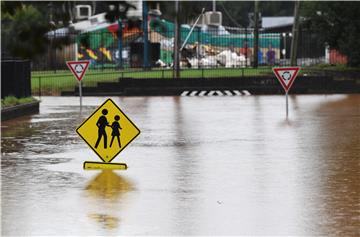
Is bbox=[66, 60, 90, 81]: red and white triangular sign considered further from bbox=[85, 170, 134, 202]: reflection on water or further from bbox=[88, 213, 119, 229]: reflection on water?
bbox=[88, 213, 119, 229]: reflection on water

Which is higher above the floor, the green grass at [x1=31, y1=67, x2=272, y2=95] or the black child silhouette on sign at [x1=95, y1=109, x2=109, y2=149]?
the black child silhouette on sign at [x1=95, y1=109, x2=109, y2=149]

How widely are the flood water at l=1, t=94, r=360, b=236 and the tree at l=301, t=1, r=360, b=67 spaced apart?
69.6ft

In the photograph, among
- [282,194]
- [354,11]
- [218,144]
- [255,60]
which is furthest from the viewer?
[255,60]

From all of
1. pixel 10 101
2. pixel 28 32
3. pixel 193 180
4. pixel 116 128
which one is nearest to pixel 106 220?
pixel 193 180

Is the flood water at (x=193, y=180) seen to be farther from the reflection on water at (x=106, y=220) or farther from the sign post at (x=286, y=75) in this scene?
the sign post at (x=286, y=75)

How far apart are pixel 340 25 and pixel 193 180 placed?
3914 centimetres

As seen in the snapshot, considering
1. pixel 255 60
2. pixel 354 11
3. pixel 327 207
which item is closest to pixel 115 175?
pixel 327 207

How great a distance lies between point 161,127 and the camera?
1161 inches

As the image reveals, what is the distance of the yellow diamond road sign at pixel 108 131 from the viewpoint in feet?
60.1

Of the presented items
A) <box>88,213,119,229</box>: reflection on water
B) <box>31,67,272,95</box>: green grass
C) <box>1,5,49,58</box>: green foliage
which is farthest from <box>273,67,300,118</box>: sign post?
<box>1,5,49,58</box>: green foliage

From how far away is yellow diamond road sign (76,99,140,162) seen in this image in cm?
1831

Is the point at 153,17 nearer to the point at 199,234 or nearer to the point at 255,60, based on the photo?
the point at 199,234

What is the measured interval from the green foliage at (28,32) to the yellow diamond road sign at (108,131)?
42.2 feet

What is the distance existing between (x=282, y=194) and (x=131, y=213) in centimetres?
276
